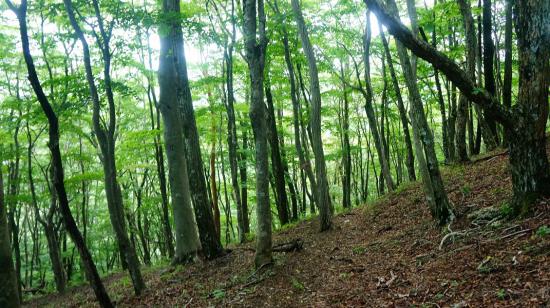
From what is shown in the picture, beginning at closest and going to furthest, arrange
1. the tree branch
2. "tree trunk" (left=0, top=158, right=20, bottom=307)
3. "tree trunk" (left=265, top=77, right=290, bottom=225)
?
"tree trunk" (left=0, top=158, right=20, bottom=307), the tree branch, "tree trunk" (left=265, top=77, right=290, bottom=225)

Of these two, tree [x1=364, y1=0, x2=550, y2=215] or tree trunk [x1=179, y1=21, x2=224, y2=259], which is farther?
tree trunk [x1=179, y1=21, x2=224, y2=259]

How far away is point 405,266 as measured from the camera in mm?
6797

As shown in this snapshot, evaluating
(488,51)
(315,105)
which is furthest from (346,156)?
(488,51)

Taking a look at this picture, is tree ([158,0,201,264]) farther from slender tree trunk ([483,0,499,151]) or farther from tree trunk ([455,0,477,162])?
slender tree trunk ([483,0,499,151])

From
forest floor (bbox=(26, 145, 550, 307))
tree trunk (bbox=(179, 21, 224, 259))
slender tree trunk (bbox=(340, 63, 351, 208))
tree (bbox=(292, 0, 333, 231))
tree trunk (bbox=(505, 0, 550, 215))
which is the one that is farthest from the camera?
slender tree trunk (bbox=(340, 63, 351, 208))

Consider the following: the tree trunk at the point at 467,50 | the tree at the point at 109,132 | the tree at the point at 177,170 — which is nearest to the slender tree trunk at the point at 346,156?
the tree trunk at the point at 467,50

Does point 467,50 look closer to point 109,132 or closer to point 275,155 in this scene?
Result: point 275,155

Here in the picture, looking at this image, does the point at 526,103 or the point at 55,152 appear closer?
the point at 526,103

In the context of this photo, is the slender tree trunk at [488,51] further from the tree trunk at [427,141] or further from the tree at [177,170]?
the tree at [177,170]

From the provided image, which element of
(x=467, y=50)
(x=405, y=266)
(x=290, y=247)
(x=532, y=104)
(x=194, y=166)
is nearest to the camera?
(x=532, y=104)

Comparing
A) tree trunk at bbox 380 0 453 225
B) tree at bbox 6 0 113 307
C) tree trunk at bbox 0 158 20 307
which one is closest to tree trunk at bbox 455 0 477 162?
tree trunk at bbox 380 0 453 225

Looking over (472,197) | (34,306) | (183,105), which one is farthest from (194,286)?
(34,306)

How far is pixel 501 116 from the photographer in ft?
20.3

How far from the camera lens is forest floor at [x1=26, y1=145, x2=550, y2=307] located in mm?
4934
